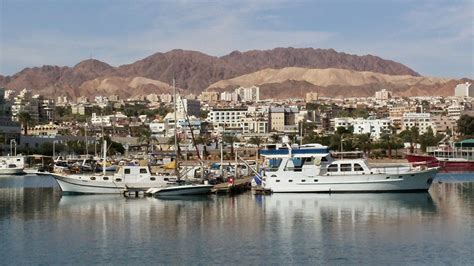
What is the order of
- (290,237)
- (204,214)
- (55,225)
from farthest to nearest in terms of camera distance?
(204,214)
(55,225)
(290,237)

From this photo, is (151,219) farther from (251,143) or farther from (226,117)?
(226,117)

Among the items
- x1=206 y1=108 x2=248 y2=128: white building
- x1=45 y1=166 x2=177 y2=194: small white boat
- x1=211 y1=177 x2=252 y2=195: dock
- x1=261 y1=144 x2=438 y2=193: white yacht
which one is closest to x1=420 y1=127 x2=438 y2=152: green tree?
x1=211 y1=177 x2=252 y2=195: dock

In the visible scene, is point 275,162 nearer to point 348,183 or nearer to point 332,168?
point 332,168

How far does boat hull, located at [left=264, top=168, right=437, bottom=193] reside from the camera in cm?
4853

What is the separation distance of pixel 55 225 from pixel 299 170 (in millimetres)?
16596

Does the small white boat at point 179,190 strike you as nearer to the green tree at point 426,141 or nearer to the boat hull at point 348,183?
the boat hull at point 348,183

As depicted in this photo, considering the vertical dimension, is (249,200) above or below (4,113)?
below

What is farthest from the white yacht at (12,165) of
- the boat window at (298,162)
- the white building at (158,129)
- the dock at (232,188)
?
the white building at (158,129)

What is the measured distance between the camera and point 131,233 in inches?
1331

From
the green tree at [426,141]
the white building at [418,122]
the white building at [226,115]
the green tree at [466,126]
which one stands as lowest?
the green tree at [426,141]

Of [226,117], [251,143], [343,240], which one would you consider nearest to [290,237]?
[343,240]

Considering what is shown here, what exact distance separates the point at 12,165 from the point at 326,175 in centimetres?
4715

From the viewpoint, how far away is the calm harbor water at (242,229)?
93.6 feet

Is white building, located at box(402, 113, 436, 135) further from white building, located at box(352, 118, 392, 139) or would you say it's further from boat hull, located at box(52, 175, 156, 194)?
boat hull, located at box(52, 175, 156, 194)
